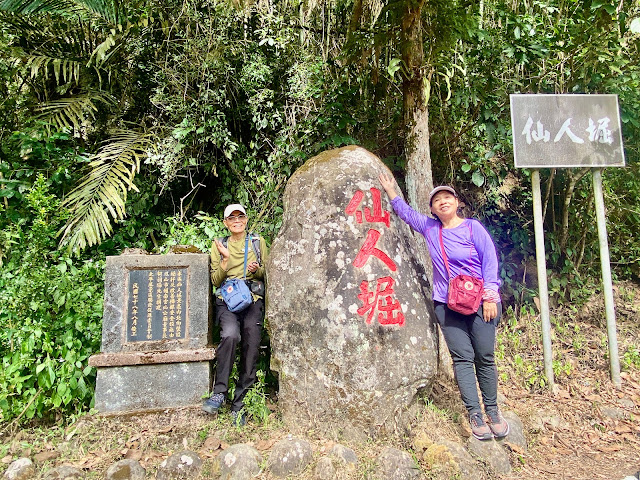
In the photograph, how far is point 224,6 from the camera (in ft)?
18.0

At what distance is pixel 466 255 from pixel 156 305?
8.58 ft

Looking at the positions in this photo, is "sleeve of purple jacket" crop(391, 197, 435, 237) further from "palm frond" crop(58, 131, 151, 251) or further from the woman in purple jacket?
"palm frond" crop(58, 131, 151, 251)

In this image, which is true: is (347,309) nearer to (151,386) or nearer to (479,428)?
(479,428)

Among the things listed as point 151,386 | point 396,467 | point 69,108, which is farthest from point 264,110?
point 396,467

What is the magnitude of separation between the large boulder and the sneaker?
0.35 metres

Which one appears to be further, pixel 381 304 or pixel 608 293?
pixel 608 293

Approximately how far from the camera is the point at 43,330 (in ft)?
12.7

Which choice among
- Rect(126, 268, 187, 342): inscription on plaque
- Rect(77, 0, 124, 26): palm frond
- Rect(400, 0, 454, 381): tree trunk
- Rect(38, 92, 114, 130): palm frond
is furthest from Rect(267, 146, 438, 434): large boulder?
Rect(77, 0, 124, 26): palm frond

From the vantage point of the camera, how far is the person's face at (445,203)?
3297 millimetres

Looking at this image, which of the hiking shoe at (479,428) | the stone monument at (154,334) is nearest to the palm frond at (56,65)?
the stone monument at (154,334)

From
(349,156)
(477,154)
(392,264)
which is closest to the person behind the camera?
(392,264)

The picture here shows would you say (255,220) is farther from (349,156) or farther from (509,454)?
(509,454)

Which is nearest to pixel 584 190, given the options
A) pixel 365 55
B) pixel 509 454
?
pixel 365 55

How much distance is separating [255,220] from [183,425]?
256 centimetres
